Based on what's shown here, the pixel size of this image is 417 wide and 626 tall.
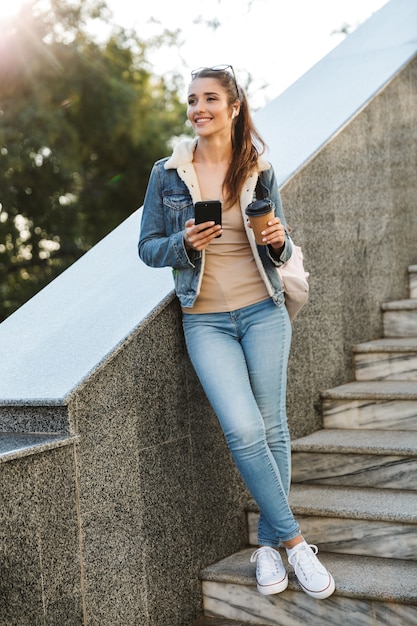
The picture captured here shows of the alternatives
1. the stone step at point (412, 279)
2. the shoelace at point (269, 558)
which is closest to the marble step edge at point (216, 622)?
the shoelace at point (269, 558)

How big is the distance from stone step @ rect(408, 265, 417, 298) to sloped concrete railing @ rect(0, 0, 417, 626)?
578 millimetres

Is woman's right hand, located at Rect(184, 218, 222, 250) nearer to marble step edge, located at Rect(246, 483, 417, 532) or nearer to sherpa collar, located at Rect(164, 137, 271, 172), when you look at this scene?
sherpa collar, located at Rect(164, 137, 271, 172)

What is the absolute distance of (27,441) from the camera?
9.21 ft

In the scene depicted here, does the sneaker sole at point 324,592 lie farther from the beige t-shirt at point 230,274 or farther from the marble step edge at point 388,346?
the marble step edge at point 388,346

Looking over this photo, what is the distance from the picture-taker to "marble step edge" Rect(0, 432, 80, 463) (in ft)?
8.64

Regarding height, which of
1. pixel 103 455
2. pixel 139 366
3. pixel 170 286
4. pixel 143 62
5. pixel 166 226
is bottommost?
pixel 103 455

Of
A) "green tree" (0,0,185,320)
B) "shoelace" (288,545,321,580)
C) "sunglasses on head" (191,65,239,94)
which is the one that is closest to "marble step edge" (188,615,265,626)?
"shoelace" (288,545,321,580)

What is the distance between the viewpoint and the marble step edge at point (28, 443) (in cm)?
263

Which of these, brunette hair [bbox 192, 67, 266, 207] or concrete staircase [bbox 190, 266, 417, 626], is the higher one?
brunette hair [bbox 192, 67, 266, 207]

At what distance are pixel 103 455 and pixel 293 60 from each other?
13.6 metres

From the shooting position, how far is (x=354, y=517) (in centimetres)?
361

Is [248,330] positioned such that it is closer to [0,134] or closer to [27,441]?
[27,441]

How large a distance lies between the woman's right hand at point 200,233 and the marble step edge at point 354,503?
1345mm

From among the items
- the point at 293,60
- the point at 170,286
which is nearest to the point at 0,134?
the point at 293,60
